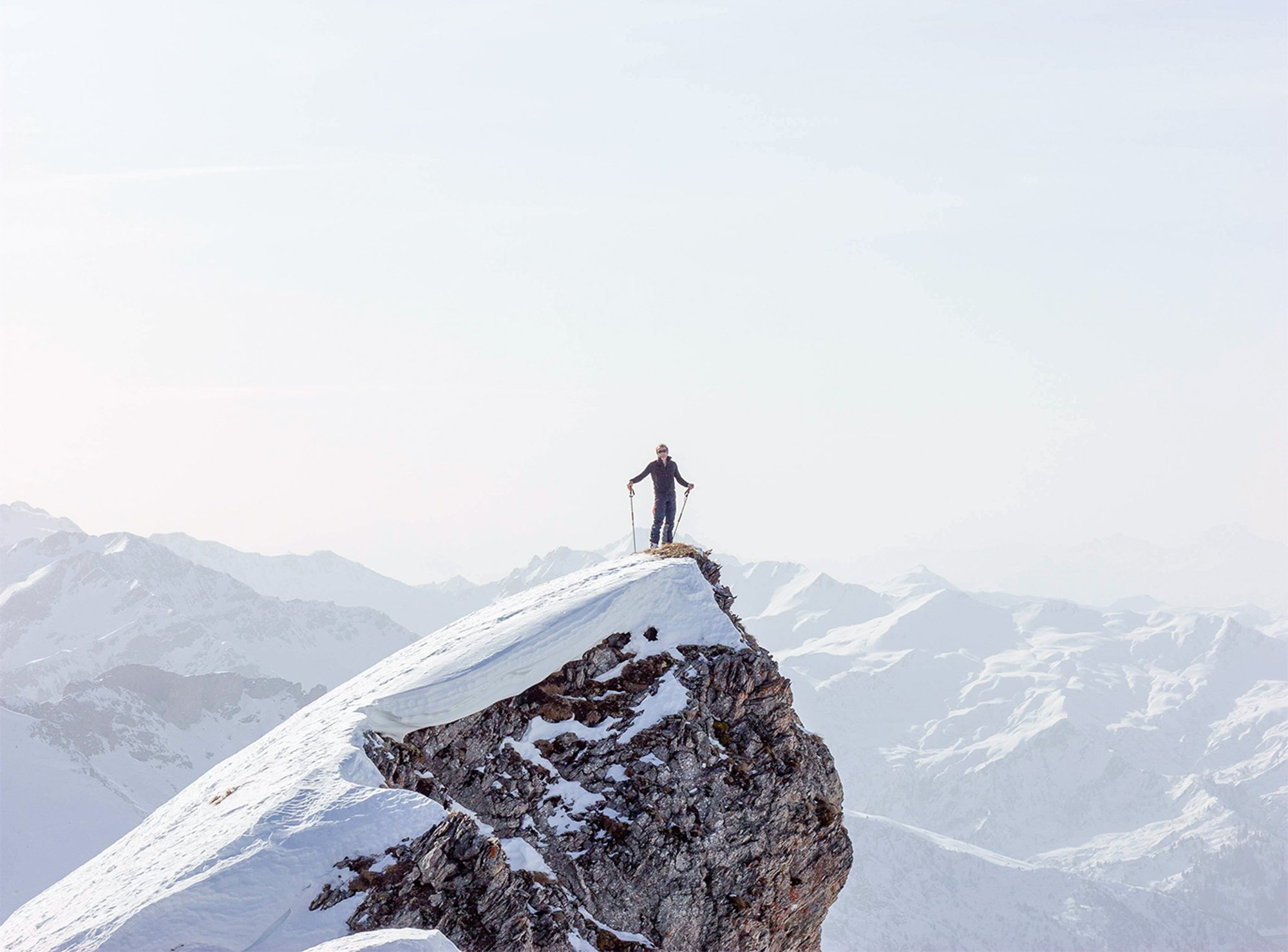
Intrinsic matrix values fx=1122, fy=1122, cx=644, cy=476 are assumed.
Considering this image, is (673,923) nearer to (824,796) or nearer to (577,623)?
(824,796)

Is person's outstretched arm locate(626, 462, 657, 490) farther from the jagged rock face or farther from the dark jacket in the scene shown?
the jagged rock face

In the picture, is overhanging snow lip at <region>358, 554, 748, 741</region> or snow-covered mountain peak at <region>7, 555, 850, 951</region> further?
overhanging snow lip at <region>358, 554, 748, 741</region>

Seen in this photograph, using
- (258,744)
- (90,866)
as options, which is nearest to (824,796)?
(258,744)

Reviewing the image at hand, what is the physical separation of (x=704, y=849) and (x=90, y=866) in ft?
51.6

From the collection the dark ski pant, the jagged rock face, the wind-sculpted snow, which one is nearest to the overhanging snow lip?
the wind-sculpted snow

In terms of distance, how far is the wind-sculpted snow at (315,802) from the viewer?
20.6 metres

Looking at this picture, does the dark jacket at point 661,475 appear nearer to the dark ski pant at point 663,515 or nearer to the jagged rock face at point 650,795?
the dark ski pant at point 663,515

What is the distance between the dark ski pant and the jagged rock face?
8535 millimetres

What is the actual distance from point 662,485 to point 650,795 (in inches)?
517

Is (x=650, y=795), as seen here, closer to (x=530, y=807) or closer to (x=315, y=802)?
(x=530, y=807)

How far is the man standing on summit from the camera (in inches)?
1500

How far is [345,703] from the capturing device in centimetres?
2978

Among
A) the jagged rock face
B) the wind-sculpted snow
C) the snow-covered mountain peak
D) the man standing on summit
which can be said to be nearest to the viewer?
the wind-sculpted snow

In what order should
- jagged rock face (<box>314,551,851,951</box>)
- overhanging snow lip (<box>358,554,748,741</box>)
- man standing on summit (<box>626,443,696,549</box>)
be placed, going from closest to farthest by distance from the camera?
jagged rock face (<box>314,551,851,951</box>)
overhanging snow lip (<box>358,554,748,741</box>)
man standing on summit (<box>626,443,696,549</box>)
